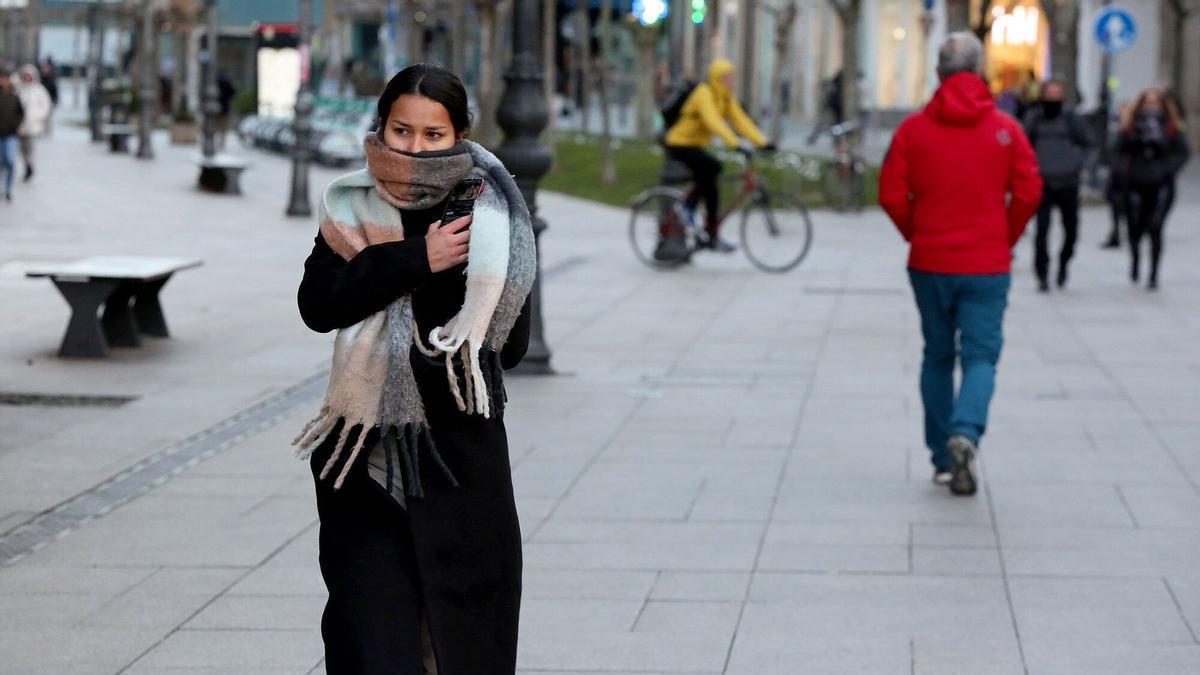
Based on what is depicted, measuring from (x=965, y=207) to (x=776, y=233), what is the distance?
9943 millimetres

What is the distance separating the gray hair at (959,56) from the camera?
779 cm

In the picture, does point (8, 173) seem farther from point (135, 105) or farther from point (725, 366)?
point (135, 105)

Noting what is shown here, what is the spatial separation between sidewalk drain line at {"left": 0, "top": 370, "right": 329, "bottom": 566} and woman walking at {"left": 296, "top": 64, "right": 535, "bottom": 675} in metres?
3.23

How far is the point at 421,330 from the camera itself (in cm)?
366

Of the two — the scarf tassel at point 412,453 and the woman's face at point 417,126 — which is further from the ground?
the woman's face at point 417,126

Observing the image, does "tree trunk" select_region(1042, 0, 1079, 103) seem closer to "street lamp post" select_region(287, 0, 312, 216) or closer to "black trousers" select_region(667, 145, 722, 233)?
"street lamp post" select_region(287, 0, 312, 216)

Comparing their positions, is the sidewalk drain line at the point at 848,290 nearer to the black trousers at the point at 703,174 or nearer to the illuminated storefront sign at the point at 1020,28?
the black trousers at the point at 703,174

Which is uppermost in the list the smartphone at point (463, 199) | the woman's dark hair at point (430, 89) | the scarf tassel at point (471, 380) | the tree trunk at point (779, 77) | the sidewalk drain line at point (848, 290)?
the tree trunk at point (779, 77)

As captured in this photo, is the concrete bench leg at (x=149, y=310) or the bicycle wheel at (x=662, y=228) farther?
the bicycle wheel at (x=662, y=228)

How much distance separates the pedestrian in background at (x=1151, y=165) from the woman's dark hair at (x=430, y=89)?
13.3 metres

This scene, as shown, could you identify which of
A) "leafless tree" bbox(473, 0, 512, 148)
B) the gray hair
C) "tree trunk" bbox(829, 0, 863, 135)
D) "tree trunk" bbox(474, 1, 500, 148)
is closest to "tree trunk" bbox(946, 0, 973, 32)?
"tree trunk" bbox(829, 0, 863, 135)

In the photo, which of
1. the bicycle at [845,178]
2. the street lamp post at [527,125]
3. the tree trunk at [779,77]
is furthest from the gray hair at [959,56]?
the tree trunk at [779,77]

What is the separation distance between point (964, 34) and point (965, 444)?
1575 millimetres

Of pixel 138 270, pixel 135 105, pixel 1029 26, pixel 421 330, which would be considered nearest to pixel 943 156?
pixel 421 330
